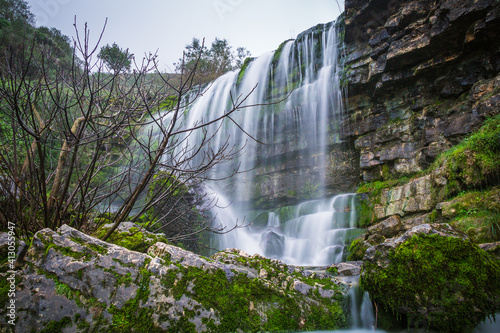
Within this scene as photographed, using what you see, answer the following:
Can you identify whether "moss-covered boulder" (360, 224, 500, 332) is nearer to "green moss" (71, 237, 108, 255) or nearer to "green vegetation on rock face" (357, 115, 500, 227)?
"green moss" (71, 237, 108, 255)

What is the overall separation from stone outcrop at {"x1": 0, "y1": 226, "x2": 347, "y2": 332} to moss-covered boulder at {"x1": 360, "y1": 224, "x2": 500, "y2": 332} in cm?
59

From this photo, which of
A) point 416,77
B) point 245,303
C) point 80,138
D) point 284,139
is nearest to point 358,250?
point 245,303

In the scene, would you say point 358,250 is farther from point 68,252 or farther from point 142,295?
point 68,252

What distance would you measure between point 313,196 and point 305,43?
826cm

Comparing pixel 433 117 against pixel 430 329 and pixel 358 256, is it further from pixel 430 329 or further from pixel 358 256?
pixel 430 329

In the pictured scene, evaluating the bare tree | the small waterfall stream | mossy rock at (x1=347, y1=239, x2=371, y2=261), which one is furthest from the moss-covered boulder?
the small waterfall stream

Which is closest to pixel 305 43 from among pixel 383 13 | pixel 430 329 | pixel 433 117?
pixel 383 13

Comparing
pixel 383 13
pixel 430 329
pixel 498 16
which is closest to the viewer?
pixel 430 329

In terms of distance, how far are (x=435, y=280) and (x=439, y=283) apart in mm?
40

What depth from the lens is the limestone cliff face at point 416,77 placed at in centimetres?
810

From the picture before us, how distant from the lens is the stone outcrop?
1.82 meters

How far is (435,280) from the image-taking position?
2.59m

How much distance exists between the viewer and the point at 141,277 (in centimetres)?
214

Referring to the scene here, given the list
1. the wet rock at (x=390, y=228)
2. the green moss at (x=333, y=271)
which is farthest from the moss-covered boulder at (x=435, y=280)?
the wet rock at (x=390, y=228)
